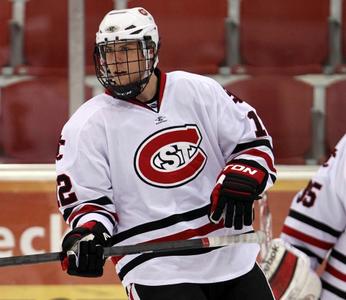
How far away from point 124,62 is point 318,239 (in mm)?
739

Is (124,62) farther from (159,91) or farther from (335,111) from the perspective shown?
(335,111)

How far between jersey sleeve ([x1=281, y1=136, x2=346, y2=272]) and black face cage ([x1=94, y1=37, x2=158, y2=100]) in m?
0.57

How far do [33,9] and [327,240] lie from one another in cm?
173

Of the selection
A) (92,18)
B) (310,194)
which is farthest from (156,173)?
(92,18)

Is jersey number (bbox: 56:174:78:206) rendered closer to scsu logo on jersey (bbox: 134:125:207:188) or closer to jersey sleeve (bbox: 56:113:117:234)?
jersey sleeve (bbox: 56:113:117:234)

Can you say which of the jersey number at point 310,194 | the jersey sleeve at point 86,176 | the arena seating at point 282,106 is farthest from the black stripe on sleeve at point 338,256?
the arena seating at point 282,106

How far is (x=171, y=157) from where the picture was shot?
6.93 feet

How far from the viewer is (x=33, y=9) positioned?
3.71 m

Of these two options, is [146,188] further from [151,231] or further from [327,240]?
[327,240]

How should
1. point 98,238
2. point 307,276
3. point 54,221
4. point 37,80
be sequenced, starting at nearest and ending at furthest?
point 98,238 < point 307,276 < point 54,221 < point 37,80

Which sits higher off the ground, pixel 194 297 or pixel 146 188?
pixel 146 188

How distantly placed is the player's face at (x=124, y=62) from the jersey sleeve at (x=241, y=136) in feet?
0.64

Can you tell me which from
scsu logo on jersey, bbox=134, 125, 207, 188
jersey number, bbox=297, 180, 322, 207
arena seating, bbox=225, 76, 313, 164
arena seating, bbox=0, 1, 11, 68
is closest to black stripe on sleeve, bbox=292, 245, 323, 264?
jersey number, bbox=297, 180, 322, 207

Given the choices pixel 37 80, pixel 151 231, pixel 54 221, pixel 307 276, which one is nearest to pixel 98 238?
pixel 151 231
